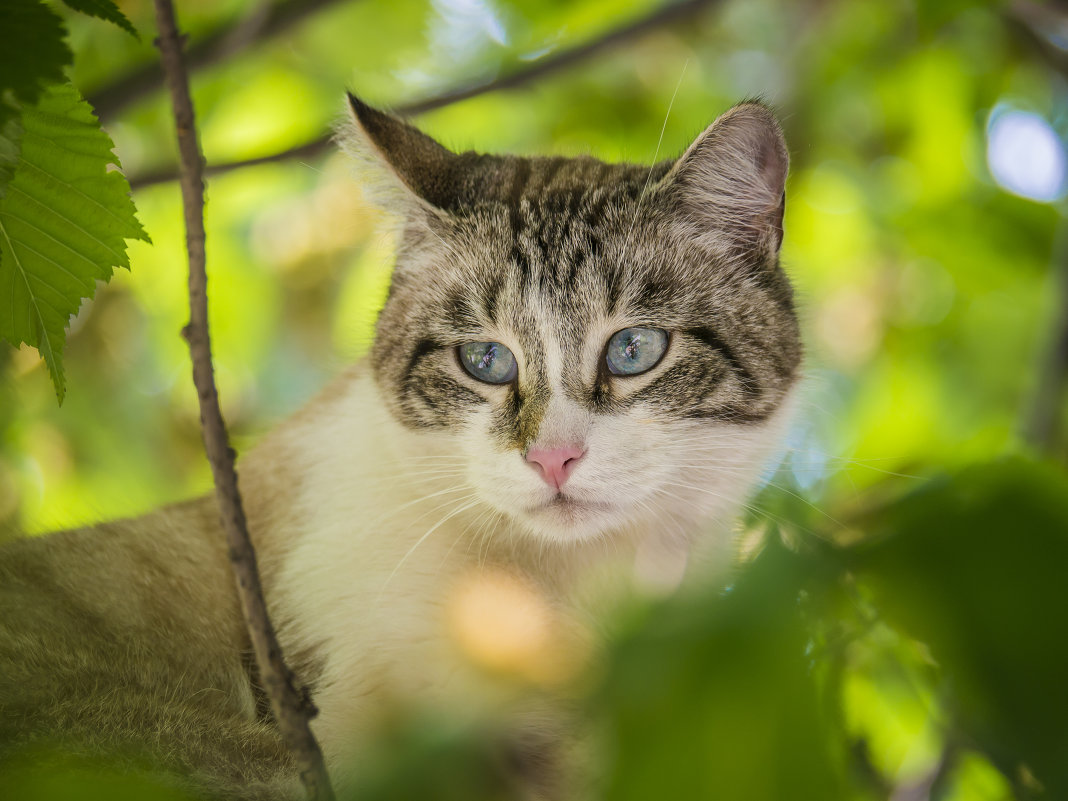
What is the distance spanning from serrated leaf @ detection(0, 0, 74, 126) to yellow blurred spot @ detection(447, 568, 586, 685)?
1.19 m

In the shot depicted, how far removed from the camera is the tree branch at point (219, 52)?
8.77ft

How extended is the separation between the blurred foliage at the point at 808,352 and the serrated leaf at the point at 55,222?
93cm

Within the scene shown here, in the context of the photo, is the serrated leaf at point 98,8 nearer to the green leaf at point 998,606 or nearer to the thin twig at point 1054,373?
the green leaf at point 998,606

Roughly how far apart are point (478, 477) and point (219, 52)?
1.86 m

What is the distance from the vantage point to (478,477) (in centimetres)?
196

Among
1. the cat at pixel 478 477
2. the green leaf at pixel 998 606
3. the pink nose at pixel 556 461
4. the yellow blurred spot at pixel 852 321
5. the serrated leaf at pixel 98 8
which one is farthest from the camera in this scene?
the yellow blurred spot at pixel 852 321

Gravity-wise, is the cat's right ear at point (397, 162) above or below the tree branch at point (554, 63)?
below

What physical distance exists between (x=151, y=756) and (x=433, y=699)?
1.72 ft

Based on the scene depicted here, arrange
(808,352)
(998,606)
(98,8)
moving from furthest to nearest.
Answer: (808,352)
(98,8)
(998,606)

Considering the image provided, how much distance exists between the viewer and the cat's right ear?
2129 mm

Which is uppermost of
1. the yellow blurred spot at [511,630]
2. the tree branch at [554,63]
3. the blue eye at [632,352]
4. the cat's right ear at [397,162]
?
the tree branch at [554,63]

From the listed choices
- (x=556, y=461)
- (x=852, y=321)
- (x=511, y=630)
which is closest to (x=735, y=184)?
(x=556, y=461)

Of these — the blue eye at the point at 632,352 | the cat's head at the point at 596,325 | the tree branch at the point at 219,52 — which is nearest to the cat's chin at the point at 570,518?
the cat's head at the point at 596,325

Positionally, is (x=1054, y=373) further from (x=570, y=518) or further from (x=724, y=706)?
(x=724, y=706)
